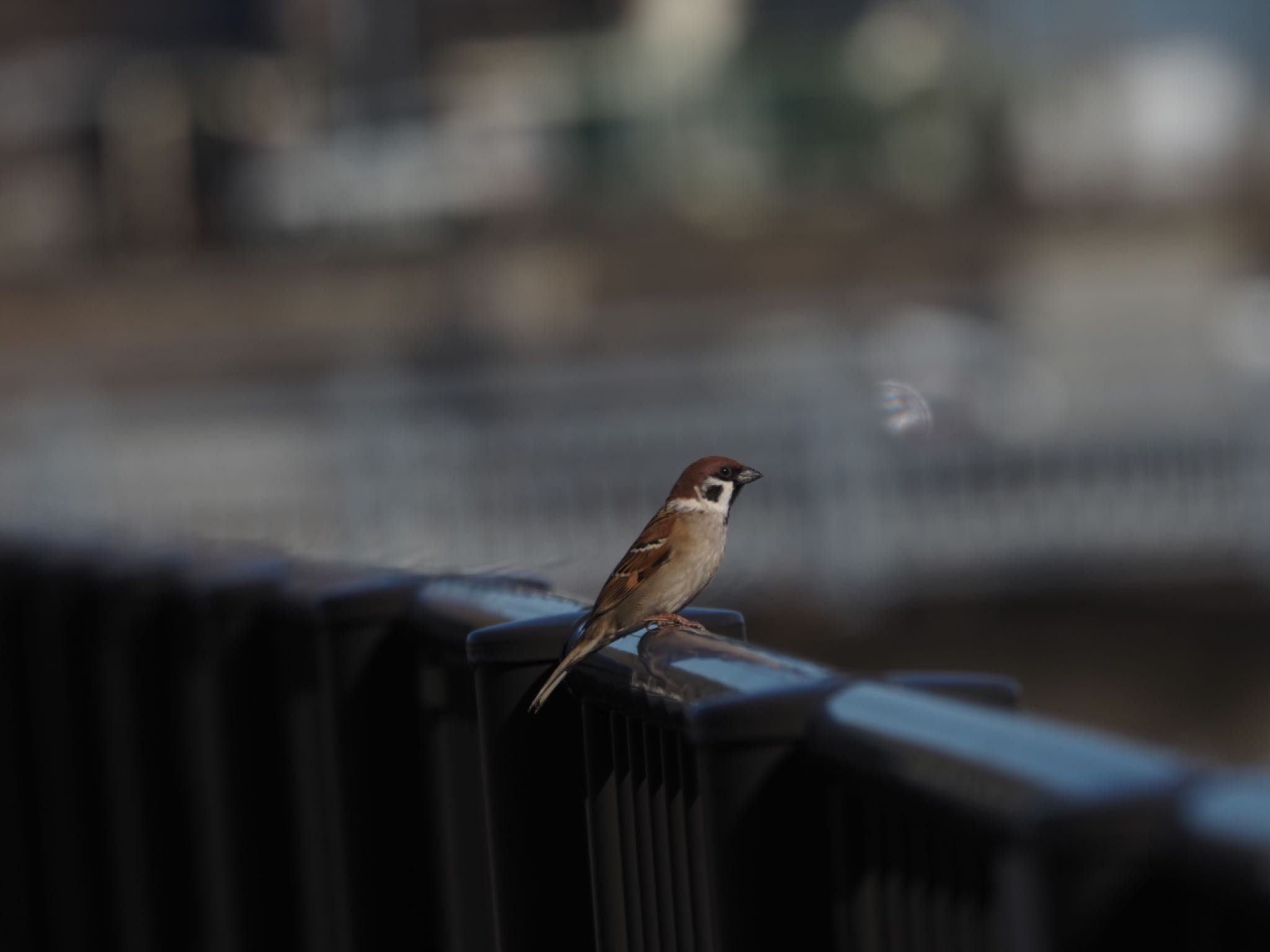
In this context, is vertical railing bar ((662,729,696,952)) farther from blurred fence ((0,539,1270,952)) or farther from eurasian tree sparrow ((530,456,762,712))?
eurasian tree sparrow ((530,456,762,712))

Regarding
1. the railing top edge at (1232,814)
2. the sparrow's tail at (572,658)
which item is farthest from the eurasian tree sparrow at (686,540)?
the railing top edge at (1232,814)

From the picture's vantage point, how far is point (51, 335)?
28.4m

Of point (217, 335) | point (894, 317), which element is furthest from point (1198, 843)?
point (217, 335)

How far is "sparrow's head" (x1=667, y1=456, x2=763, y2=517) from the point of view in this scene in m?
2.95

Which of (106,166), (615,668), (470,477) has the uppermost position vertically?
(106,166)

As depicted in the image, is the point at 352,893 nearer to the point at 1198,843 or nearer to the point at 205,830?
the point at 205,830

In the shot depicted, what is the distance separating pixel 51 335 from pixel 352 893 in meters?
26.5

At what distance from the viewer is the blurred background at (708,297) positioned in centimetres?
1609

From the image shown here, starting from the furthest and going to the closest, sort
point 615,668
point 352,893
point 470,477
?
point 470,477 < point 352,893 < point 615,668

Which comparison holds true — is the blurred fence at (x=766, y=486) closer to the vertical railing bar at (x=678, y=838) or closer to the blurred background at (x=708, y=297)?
the blurred background at (x=708, y=297)

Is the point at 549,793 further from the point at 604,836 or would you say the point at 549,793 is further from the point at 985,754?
the point at 985,754

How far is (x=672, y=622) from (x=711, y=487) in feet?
1.38

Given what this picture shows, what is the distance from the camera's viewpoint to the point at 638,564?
2.84 metres

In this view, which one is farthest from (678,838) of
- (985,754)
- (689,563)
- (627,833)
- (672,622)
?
(689,563)
